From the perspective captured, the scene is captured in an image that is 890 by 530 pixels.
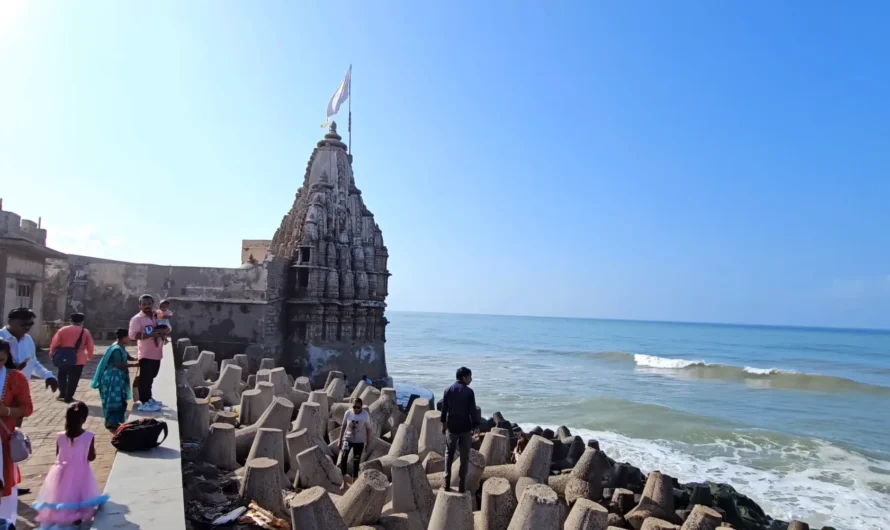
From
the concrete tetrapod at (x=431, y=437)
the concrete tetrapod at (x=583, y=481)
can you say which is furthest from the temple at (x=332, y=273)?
the concrete tetrapod at (x=583, y=481)

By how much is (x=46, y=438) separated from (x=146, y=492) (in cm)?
256

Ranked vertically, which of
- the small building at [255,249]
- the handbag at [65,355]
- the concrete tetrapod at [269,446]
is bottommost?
the concrete tetrapod at [269,446]

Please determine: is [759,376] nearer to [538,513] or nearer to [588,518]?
[588,518]

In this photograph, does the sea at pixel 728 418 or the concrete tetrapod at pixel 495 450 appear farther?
the sea at pixel 728 418

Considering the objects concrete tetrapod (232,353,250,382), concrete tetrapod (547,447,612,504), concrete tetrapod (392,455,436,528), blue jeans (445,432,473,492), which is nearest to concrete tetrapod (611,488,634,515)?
concrete tetrapod (547,447,612,504)

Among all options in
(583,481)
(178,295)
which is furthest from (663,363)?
(583,481)

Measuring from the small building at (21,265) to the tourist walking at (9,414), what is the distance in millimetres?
7229

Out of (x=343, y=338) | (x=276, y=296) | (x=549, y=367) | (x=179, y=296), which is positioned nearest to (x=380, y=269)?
(x=343, y=338)

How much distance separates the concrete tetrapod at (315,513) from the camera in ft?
14.2

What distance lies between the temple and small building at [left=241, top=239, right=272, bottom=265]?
11.7 ft

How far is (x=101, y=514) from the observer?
136 inches

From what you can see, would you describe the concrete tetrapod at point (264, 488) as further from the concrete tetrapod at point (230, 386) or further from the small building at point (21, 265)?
the small building at point (21, 265)

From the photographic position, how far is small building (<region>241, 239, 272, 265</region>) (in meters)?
21.4

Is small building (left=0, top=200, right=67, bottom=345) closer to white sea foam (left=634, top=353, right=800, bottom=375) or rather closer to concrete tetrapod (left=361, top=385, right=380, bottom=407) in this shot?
concrete tetrapod (left=361, top=385, right=380, bottom=407)
